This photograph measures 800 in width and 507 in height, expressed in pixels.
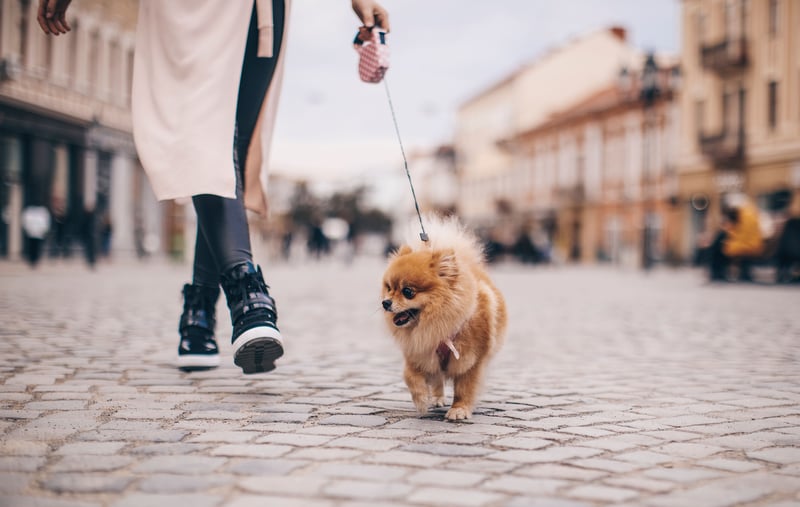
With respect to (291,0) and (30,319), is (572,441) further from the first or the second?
(30,319)

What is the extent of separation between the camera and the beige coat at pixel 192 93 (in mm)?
3867

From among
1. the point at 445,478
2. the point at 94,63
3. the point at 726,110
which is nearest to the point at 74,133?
the point at 94,63

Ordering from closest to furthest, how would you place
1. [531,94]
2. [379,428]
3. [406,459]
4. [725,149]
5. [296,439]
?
[406,459], [296,439], [379,428], [725,149], [531,94]

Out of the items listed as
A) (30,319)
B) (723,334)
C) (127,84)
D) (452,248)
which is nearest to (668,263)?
(127,84)

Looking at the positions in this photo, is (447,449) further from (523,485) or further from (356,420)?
(356,420)

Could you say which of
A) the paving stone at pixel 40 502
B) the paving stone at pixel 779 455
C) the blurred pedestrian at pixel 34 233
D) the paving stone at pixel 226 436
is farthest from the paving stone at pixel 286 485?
the blurred pedestrian at pixel 34 233

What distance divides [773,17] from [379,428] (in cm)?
3205

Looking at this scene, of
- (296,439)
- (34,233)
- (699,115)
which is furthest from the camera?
(699,115)

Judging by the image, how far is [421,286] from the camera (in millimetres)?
3459

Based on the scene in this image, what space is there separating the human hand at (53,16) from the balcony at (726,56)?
106 ft

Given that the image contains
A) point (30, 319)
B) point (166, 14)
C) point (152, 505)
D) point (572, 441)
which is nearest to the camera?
point (152, 505)

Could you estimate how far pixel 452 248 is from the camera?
355cm

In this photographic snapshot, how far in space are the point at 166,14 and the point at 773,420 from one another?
124 inches

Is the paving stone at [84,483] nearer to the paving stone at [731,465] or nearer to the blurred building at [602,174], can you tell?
the paving stone at [731,465]
